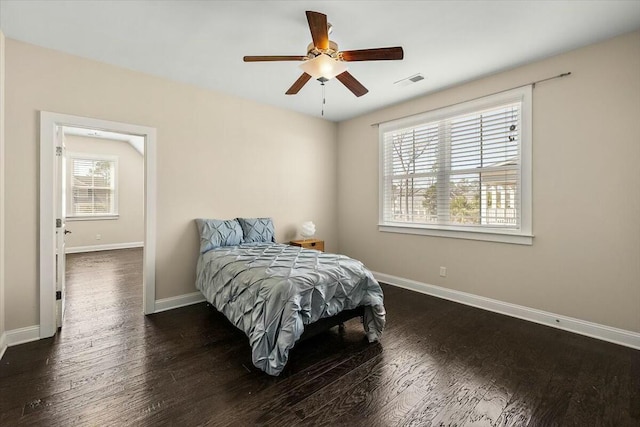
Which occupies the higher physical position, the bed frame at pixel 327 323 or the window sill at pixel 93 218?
the window sill at pixel 93 218

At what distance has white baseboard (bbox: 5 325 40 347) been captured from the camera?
246 cm

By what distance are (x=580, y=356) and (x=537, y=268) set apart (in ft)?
2.98

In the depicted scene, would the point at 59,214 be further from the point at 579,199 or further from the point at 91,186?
the point at 91,186

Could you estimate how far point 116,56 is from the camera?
2.83 metres

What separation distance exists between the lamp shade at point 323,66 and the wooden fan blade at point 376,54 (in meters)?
0.08

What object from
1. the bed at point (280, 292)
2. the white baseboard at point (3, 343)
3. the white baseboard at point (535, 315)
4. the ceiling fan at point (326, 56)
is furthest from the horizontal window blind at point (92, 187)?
the white baseboard at point (535, 315)

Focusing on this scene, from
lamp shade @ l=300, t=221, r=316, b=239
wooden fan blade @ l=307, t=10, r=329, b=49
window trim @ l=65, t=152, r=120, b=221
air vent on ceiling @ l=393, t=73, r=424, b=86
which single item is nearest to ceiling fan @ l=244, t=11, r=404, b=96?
wooden fan blade @ l=307, t=10, r=329, b=49

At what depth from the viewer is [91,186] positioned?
277 inches

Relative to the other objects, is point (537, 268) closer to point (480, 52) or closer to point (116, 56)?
point (480, 52)

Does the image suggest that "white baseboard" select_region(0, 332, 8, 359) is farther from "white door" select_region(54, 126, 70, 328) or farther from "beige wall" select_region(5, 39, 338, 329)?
"white door" select_region(54, 126, 70, 328)

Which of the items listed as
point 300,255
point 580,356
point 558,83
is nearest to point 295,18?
point 300,255

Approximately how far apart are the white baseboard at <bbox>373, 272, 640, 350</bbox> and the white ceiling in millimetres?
2604

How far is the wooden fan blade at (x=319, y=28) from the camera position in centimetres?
A: 180

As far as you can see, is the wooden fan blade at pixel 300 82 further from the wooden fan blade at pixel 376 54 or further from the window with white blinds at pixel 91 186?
the window with white blinds at pixel 91 186
